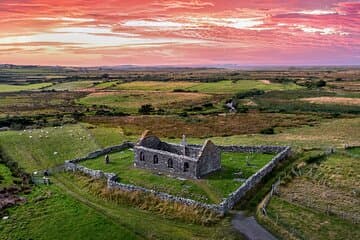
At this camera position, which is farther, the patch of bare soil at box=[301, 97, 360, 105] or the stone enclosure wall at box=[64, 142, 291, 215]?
the patch of bare soil at box=[301, 97, 360, 105]

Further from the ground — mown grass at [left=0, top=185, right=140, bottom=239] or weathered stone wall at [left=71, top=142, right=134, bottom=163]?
weathered stone wall at [left=71, top=142, right=134, bottom=163]

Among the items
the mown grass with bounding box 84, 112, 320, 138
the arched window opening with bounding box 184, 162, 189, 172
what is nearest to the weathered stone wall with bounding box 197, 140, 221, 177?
the arched window opening with bounding box 184, 162, 189, 172

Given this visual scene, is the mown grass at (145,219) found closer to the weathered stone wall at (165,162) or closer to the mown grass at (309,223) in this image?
the mown grass at (309,223)

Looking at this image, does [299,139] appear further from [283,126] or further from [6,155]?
[6,155]

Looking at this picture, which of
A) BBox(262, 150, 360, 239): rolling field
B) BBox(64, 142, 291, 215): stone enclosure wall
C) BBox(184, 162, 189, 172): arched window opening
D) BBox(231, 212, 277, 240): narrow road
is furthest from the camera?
BBox(184, 162, 189, 172): arched window opening

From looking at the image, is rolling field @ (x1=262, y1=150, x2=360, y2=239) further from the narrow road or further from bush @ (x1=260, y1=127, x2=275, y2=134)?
bush @ (x1=260, y1=127, x2=275, y2=134)

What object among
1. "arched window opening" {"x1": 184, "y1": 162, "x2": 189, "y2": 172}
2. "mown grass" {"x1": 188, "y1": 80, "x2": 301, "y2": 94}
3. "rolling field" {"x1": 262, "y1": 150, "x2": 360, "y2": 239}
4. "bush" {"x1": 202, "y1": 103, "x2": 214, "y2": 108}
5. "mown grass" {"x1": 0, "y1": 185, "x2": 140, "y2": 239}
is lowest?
"mown grass" {"x1": 0, "y1": 185, "x2": 140, "y2": 239}

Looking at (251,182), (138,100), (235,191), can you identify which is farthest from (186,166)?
(138,100)

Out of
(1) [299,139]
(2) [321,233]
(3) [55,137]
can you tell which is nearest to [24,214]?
(2) [321,233]
